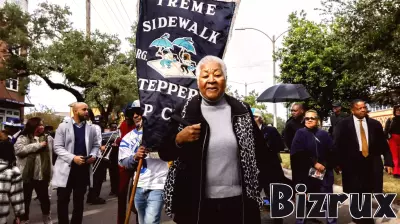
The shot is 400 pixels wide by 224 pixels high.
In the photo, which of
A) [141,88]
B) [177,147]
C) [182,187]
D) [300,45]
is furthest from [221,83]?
[300,45]

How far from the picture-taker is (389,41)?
1855 centimetres

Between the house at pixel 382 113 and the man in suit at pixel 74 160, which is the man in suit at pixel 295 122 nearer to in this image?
the man in suit at pixel 74 160

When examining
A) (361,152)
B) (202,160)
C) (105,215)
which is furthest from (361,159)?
(105,215)

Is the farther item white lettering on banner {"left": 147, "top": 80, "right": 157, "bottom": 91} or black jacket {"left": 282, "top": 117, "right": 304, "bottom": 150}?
black jacket {"left": 282, "top": 117, "right": 304, "bottom": 150}

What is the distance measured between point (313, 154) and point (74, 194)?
3418 mm

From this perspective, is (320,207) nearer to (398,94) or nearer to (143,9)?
(143,9)

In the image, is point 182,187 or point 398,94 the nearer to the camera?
point 182,187

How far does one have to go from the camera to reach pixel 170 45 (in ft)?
13.4

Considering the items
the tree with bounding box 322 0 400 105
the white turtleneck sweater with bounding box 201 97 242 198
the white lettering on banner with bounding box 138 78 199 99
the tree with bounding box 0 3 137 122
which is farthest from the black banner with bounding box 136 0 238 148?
the tree with bounding box 0 3 137 122

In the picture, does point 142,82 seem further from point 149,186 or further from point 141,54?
point 149,186

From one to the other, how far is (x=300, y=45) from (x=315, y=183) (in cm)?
2573

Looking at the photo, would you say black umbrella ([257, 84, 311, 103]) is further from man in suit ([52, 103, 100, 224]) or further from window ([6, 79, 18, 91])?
window ([6, 79, 18, 91])

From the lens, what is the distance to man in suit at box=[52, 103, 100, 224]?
18.6 feet

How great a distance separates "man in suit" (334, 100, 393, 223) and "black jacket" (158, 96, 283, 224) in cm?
393
